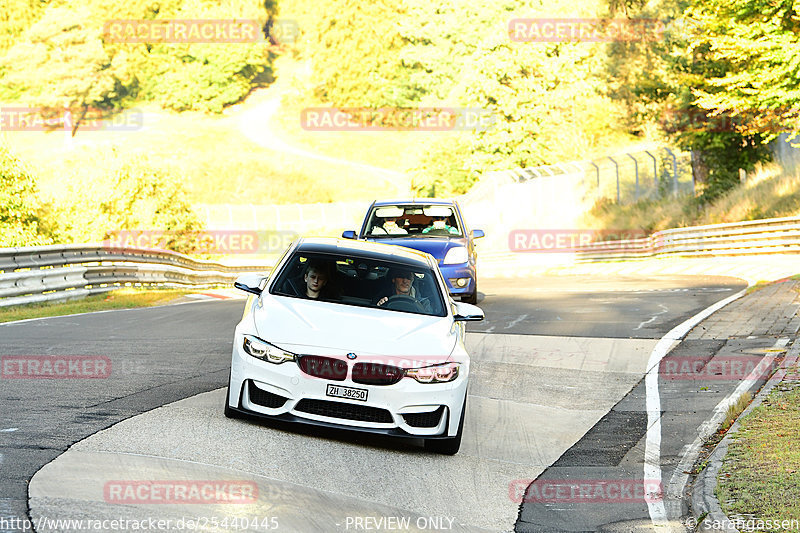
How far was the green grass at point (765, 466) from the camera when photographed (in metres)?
6.80

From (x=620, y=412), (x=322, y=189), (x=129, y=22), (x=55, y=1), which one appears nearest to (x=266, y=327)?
(x=620, y=412)

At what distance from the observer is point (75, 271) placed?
2122 cm

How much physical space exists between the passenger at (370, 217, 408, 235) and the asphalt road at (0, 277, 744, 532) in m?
2.11

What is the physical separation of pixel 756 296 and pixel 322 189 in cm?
6787

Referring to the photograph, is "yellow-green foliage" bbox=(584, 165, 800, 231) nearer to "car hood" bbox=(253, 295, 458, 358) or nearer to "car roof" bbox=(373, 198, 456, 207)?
"car roof" bbox=(373, 198, 456, 207)

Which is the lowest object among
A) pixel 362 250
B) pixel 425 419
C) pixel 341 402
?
pixel 425 419

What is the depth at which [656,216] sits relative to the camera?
44750mm

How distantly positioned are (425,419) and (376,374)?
526mm

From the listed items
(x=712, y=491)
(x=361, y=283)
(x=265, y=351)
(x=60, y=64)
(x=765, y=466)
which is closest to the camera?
(x=712, y=491)

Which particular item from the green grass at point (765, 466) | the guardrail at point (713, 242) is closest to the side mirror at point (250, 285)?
the green grass at point (765, 466)

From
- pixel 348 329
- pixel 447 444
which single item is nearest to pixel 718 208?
pixel 447 444

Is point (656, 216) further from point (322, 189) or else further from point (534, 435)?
point (322, 189)

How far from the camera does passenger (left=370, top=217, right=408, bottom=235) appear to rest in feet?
57.9

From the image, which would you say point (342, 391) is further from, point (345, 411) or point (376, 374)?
A: point (376, 374)
